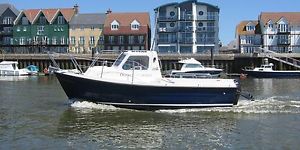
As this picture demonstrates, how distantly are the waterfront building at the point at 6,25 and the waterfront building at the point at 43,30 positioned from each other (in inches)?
97.0

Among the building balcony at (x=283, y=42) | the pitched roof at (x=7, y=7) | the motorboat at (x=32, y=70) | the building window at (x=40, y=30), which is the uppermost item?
the pitched roof at (x=7, y=7)

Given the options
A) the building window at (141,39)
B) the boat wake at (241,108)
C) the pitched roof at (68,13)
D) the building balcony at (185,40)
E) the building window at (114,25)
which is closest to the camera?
the boat wake at (241,108)

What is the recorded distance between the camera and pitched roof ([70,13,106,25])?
93.8 m

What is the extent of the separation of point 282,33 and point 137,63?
2798 inches

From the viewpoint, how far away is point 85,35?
93.3 meters

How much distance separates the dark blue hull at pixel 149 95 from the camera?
22328mm

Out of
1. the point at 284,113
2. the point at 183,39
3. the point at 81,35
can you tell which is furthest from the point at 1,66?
the point at 284,113

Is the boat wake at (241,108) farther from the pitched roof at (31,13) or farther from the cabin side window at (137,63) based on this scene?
the pitched roof at (31,13)

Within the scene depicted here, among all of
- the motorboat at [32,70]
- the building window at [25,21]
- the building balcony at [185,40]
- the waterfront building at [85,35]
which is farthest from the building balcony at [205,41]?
the building window at [25,21]

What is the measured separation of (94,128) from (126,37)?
7303cm

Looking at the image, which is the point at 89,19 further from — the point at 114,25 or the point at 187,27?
the point at 187,27

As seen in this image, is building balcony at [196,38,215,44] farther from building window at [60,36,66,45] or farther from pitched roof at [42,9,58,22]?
pitched roof at [42,9,58,22]

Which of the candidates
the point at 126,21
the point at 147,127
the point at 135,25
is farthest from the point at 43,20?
the point at 147,127

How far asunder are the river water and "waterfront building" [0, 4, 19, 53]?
76.0 meters
